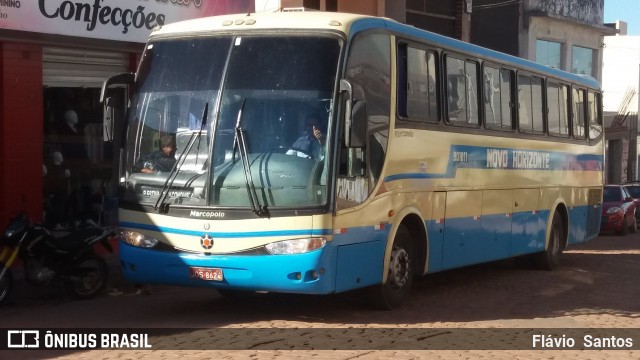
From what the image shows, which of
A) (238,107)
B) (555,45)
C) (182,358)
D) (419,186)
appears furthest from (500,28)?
(182,358)

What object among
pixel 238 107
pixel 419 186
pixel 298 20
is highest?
pixel 298 20

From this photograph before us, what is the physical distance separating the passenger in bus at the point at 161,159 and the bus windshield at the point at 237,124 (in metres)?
0.01

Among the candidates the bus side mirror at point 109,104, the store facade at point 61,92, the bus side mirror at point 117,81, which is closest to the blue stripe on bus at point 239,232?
the bus side mirror at point 109,104

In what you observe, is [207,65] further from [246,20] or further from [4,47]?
[4,47]

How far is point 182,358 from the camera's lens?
8.84 m

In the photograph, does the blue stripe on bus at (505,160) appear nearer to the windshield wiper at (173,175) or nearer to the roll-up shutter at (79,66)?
the windshield wiper at (173,175)

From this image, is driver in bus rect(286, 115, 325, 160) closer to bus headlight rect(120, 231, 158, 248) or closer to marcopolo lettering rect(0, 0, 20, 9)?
bus headlight rect(120, 231, 158, 248)

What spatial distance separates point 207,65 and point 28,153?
556 centimetres

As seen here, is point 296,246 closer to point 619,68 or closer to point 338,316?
point 338,316

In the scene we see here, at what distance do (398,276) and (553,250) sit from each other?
22.5 ft

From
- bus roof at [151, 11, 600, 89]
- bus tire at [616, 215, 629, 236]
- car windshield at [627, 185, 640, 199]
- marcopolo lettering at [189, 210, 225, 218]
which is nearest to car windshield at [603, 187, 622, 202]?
bus tire at [616, 215, 629, 236]

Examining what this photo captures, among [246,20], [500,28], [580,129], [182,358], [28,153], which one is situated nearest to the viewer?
[182,358]

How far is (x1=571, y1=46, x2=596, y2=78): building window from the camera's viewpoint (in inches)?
1497

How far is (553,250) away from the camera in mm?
18203
